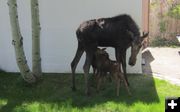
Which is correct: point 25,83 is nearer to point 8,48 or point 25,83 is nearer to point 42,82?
point 42,82

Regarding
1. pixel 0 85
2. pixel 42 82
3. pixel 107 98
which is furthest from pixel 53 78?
pixel 107 98

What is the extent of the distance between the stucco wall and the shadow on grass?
523mm

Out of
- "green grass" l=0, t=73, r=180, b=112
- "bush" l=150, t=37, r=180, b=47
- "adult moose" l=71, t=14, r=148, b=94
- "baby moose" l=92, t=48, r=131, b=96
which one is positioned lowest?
"green grass" l=0, t=73, r=180, b=112

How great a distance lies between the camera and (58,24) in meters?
8.05

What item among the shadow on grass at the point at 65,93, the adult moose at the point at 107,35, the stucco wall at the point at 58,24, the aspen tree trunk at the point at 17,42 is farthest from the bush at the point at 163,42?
the aspen tree trunk at the point at 17,42

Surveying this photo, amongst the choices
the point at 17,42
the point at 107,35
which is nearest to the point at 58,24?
the point at 17,42

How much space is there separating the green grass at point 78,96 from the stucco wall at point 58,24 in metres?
0.50

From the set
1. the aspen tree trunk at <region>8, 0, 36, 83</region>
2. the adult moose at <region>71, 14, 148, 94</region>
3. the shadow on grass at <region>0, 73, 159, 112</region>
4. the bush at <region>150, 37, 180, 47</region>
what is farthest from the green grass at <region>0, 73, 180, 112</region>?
the bush at <region>150, 37, 180, 47</region>

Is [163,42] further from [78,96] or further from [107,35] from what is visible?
[78,96]

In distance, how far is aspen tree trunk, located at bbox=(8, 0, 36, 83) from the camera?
6673 mm

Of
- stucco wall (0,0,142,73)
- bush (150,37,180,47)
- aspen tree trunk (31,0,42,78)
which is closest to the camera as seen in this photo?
aspen tree trunk (31,0,42,78)

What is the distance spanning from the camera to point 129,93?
21.7ft

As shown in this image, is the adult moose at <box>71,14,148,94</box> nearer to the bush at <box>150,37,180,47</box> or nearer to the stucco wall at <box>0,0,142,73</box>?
the stucco wall at <box>0,0,142,73</box>

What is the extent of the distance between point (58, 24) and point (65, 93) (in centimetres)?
186
